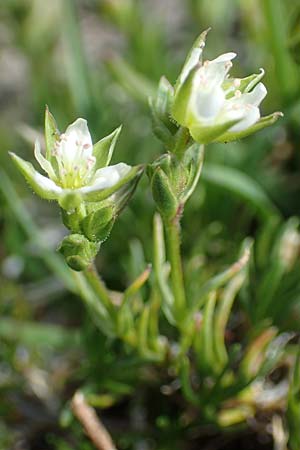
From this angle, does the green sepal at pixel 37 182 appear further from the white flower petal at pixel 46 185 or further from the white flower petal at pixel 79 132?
the white flower petal at pixel 79 132

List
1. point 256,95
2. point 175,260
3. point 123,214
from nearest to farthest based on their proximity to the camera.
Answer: point 256,95 → point 175,260 → point 123,214

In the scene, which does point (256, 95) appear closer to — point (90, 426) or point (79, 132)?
point (79, 132)

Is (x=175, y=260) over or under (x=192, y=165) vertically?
under

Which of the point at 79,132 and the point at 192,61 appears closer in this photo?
the point at 192,61

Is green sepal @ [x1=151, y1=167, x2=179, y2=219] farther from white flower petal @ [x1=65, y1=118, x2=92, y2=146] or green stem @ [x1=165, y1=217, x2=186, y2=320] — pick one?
white flower petal @ [x1=65, y1=118, x2=92, y2=146]

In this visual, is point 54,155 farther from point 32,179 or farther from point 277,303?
point 277,303

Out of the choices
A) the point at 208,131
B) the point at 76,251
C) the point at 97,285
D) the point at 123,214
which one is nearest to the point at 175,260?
the point at 97,285

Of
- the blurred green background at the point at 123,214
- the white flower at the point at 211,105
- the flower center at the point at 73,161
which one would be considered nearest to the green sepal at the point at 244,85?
the white flower at the point at 211,105
